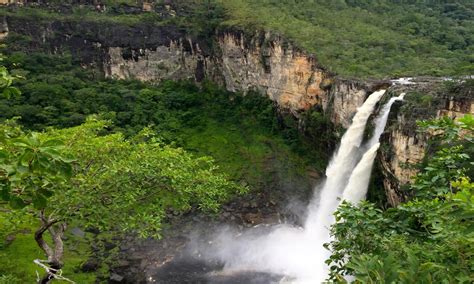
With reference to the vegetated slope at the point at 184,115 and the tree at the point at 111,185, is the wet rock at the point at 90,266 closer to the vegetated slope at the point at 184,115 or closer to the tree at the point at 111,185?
the tree at the point at 111,185

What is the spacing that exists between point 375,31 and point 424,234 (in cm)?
2784

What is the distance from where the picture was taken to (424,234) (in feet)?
16.3

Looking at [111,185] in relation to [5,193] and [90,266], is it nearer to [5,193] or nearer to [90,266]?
[5,193]

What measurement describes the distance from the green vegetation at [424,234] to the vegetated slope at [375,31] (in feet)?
59.1

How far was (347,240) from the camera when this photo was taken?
5238mm

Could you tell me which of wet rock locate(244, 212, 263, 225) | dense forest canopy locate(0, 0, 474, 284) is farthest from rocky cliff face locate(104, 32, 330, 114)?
wet rock locate(244, 212, 263, 225)

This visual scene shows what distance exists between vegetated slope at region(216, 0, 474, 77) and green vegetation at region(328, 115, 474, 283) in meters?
18.0

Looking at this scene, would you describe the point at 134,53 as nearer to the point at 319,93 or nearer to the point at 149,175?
the point at 319,93

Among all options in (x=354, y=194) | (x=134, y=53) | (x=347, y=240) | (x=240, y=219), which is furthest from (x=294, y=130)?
(x=347, y=240)

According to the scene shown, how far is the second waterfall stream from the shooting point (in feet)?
59.5

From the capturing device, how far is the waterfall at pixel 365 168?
58.2 feet

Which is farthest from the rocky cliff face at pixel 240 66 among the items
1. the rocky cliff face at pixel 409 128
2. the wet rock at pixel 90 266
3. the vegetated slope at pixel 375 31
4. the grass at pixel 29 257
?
the grass at pixel 29 257

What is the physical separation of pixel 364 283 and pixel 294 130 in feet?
83.1

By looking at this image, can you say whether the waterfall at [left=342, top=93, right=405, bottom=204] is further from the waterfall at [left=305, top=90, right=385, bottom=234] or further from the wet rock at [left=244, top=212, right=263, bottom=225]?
the wet rock at [left=244, top=212, right=263, bottom=225]
